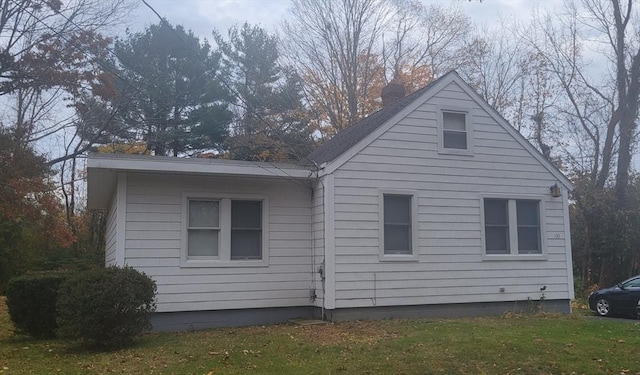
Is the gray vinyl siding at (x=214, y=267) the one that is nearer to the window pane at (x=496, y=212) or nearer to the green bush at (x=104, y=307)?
the green bush at (x=104, y=307)

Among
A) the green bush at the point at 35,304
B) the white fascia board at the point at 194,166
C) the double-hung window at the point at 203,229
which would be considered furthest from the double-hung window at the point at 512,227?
the green bush at the point at 35,304

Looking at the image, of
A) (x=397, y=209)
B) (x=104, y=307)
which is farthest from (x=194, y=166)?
(x=397, y=209)

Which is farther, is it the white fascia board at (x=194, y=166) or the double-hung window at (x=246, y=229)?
the double-hung window at (x=246, y=229)

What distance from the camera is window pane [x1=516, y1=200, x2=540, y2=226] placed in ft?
45.5

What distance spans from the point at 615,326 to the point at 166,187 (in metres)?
9.34

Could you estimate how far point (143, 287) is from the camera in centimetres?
951

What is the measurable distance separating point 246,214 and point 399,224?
11.0 feet

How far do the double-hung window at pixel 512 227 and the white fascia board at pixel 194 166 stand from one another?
4.58 m

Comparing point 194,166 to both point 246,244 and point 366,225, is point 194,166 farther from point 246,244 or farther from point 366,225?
point 366,225

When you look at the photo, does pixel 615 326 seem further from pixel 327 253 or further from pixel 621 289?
pixel 327 253

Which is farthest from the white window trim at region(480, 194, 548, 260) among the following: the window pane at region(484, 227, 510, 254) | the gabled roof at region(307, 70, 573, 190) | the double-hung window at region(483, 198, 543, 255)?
the gabled roof at region(307, 70, 573, 190)

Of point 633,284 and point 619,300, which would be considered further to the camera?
point 633,284

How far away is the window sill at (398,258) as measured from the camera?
1234 cm

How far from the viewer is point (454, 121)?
13.6m
